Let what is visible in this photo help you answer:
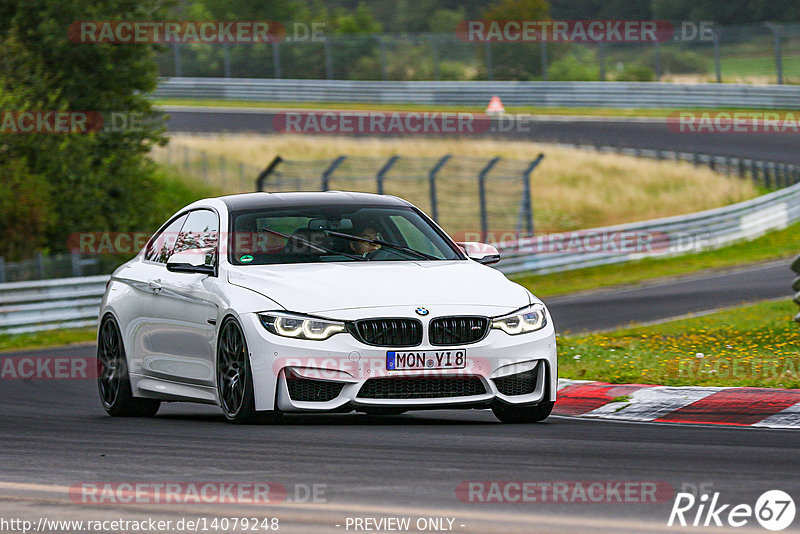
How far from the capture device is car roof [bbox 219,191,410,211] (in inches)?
402

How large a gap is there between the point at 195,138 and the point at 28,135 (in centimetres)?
1606

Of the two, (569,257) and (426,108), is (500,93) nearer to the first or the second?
(426,108)

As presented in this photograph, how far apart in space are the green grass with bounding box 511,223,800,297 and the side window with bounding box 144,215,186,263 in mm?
14974

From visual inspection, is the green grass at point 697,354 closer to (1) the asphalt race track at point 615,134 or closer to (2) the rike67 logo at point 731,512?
(2) the rike67 logo at point 731,512

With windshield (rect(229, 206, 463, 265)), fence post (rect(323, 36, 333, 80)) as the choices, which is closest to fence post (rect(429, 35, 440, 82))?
fence post (rect(323, 36, 333, 80))

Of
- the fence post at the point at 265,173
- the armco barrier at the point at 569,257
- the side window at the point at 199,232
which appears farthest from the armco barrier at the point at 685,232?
the side window at the point at 199,232

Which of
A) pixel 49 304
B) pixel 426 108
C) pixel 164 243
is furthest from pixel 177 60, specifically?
pixel 164 243

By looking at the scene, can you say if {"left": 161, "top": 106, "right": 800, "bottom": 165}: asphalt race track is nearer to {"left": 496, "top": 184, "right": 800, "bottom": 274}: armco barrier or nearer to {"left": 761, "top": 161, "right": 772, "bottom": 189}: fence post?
{"left": 761, "top": 161, "right": 772, "bottom": 189}: fence post

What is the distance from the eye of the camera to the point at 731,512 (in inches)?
231

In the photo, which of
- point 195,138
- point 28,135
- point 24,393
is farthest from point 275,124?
point 24,393

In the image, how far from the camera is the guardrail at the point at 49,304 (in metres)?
23.5

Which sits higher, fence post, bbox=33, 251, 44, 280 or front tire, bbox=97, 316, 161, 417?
front tire, bbox=97, 316, 161, 417

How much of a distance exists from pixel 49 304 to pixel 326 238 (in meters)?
14.8

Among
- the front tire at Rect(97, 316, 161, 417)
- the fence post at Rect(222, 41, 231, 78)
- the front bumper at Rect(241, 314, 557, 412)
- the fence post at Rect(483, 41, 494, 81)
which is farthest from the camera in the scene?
the fence post at Rect(222, 41, 231, 78)
